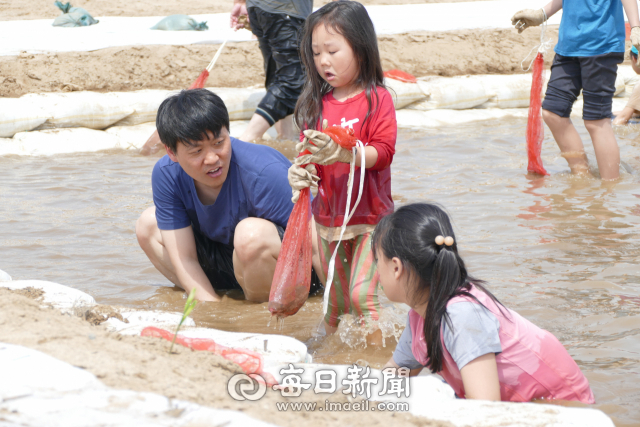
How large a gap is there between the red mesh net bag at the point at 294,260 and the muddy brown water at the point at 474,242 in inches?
10.0

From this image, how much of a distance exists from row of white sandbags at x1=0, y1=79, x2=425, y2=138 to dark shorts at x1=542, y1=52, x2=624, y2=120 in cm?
160

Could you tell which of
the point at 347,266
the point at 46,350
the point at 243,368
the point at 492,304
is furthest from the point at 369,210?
the point at 46,350

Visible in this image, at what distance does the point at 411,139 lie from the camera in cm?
623

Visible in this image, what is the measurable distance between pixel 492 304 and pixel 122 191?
10.7 feet

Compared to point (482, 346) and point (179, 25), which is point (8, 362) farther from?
point (179, 25)

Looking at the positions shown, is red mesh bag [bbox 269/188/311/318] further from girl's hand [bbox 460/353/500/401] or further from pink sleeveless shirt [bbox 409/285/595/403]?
girl's hand [bbox 460/353/500/401]

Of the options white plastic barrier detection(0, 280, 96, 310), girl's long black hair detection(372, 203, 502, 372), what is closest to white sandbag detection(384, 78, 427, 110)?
white plastic barrier detection(0, 280, 96, 310)

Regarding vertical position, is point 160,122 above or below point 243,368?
above

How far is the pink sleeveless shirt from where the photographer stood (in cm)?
184

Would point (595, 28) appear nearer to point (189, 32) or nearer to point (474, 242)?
point (474, 242)

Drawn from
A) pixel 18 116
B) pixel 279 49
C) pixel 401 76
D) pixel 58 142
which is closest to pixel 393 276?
pixel 279 49

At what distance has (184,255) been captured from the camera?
2852 mm

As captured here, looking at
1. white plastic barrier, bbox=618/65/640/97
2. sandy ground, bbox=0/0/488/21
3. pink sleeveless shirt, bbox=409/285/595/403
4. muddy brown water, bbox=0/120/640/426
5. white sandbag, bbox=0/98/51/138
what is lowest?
sandy ground, bbox=0/0/488/21

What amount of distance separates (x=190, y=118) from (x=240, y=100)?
3.95 m
